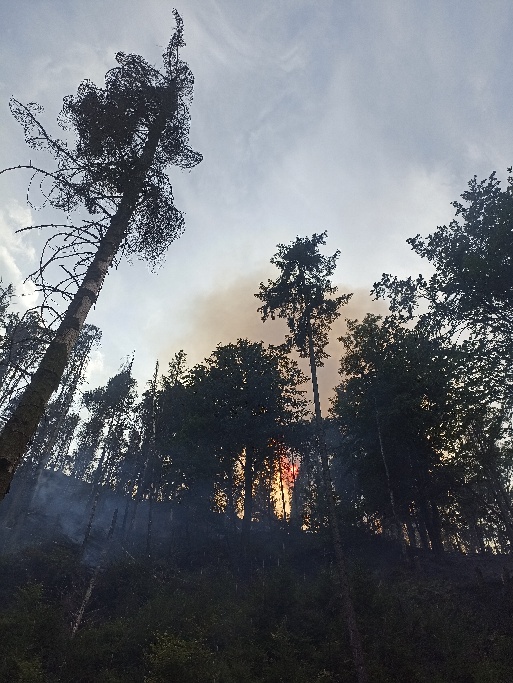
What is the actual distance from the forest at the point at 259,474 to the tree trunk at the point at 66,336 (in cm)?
3

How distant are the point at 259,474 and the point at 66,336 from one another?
3338cm

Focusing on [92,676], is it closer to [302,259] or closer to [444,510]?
[302,259]

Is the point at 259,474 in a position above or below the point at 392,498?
above

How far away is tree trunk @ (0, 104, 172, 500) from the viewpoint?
4.60m

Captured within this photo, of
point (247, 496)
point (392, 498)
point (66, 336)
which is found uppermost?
point (247, 496)

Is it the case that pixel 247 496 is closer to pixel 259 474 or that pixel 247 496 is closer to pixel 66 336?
pixel 259 474

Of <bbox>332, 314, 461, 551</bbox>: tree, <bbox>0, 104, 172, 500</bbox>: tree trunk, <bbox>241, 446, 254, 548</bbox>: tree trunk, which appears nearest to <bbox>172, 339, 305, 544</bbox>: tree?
<bbox>241, 446, 254, 548</bbox>: tree trunk

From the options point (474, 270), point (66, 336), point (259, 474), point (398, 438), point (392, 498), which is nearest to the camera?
point (66, 336)

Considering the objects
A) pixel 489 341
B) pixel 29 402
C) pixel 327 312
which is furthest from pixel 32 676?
pixel 489 341

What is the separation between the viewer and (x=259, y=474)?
120 feet

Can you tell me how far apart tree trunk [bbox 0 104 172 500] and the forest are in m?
0.03

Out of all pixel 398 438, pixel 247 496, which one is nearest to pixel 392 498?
Answer: pixel 398 438

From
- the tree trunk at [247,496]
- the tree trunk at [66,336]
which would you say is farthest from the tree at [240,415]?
the tree trunk at [66,336]

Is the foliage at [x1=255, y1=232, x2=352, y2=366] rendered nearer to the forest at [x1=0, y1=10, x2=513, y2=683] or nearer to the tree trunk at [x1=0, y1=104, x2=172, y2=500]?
the forest at [x1=0, y1=10, x2=513, y2=683]
